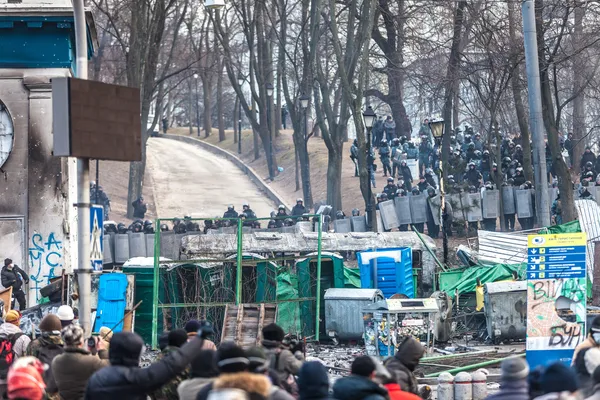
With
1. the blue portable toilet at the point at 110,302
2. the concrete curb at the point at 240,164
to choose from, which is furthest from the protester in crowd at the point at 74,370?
the concrete curb at the point at 240,164

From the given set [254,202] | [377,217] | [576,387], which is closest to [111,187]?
[254,202]

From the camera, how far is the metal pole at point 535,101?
23125mm

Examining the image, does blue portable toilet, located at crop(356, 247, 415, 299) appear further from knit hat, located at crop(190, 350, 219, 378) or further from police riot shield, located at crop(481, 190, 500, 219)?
knit hat, located at crop(190, 350, 219, 378)

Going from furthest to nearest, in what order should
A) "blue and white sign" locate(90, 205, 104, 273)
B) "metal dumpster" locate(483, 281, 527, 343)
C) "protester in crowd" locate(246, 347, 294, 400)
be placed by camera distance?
"metal dumpster" locate(483, 281, 527, 343) → "blue and white sign" locate(90, 205, 104, 273) → "protester in crowd" locate(246, 347, 294, 400)

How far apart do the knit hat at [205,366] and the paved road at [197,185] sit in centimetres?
3690

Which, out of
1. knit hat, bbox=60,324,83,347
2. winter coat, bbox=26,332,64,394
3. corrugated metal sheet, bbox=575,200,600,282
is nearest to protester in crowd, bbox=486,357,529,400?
knit hat, bbox=60,324,83,347

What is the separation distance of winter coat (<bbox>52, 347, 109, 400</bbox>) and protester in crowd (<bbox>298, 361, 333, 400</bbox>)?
6.69 feet

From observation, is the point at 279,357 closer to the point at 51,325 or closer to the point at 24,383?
the point at 51,325

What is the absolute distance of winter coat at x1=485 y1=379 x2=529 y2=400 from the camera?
7.65m

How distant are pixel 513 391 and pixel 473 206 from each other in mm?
25358

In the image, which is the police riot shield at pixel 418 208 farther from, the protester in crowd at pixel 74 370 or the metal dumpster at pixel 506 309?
the protester in crowd at pixel 74 370

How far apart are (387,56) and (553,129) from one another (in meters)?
15.7

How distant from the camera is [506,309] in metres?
21.2

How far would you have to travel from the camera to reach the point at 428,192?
3309 cm
